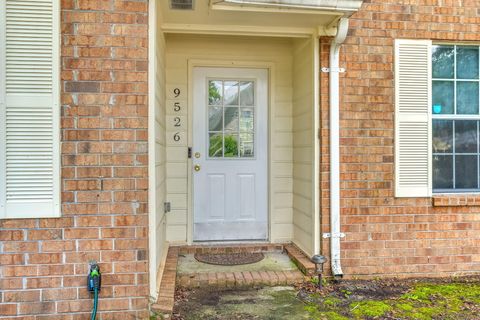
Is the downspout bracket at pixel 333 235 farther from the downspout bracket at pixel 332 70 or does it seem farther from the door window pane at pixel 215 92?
the door window pane at pixel 215 92

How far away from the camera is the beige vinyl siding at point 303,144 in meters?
3.62

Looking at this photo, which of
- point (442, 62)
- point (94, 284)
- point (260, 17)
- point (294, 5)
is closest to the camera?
point (94, 284)

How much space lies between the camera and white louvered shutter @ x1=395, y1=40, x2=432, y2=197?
3.54 meters

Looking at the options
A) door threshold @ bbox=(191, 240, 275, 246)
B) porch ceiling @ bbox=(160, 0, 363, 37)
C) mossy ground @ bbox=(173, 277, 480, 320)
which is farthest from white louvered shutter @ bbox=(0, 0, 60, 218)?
door threshold @ bbox=(191, 240, 275, 246)

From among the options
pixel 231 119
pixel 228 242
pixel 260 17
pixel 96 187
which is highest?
pixel 260 17

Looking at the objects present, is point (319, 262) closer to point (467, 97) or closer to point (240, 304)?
point (240, 304)

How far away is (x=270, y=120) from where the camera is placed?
13.8ft

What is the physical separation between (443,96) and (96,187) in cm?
331

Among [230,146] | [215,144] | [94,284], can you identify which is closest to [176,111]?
[215,144]

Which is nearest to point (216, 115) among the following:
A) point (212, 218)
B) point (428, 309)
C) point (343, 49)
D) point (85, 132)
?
point (212, 218)

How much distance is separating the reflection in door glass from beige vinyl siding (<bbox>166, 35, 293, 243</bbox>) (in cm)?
25

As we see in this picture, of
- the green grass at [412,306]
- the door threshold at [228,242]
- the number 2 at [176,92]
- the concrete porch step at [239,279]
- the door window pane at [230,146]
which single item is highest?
the number 2 at [176,92]

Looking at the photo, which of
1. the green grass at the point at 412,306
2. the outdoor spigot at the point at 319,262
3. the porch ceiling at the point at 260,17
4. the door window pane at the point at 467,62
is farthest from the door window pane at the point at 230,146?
the door window pane at the point at 467,62

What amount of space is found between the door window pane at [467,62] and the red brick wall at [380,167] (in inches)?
12.2
